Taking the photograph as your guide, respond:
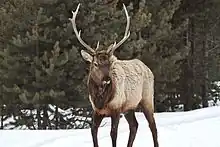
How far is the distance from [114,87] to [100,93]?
26 centimetres

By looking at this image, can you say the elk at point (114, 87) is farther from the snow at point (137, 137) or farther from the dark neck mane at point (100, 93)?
the snow at point (137, 137)

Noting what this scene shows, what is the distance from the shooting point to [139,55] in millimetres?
13875

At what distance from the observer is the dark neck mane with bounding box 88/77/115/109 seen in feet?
19.7

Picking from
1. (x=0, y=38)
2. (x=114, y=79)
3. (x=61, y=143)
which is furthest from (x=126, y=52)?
(x=114, y=79)

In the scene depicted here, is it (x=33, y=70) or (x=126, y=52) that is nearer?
(x=33, y=70)

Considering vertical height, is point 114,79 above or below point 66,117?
above

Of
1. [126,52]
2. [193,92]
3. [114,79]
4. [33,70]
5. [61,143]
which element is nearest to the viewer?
[114,79]

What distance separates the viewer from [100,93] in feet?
19.6

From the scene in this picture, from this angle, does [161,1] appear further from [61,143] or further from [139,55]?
[61,143]

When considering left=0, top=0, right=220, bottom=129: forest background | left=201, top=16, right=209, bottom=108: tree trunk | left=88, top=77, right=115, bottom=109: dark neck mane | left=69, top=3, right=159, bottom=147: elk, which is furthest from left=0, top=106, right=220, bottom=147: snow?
left=201, top=16, right=209, bottom=108: tree trunk

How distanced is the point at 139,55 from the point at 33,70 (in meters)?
3.04

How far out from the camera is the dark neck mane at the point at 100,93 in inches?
236

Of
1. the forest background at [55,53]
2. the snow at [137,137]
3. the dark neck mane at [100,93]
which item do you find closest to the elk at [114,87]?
the dark neck mane at [100,93]

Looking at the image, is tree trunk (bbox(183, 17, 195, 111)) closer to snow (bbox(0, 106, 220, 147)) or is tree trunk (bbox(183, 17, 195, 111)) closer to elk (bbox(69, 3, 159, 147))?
snow (bbox(0, 106, 220, 147))
